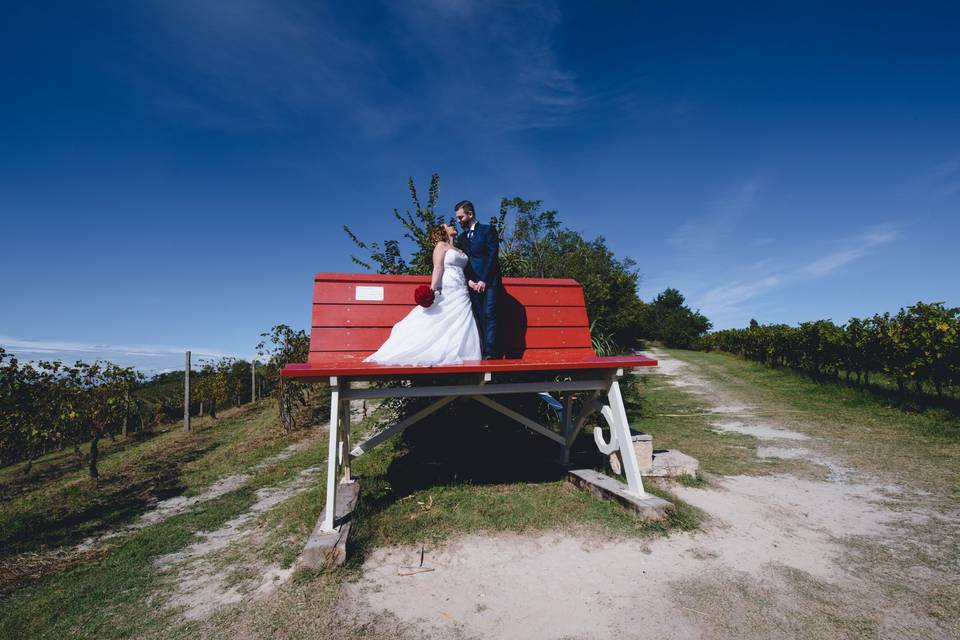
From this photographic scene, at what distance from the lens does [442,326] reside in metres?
4.52

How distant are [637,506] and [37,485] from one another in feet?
34.5

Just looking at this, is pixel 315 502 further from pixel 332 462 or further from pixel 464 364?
pixel 464 364

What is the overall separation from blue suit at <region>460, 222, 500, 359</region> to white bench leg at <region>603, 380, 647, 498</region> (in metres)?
1.48

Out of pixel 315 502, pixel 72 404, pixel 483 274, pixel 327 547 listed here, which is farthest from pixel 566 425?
pixel 72 404

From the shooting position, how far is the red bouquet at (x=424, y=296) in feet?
14.6

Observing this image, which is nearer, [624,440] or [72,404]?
[624,440]

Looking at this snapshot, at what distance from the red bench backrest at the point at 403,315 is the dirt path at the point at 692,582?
217 centimetres

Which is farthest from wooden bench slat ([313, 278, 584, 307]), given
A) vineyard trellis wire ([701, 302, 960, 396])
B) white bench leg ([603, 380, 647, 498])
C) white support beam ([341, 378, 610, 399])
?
vineyard trellis wire ([701, 302, 960, 396])

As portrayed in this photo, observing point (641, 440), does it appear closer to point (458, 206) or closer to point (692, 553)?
point (692, 553)

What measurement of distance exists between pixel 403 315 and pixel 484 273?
1.14 metres

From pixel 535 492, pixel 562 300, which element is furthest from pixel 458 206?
pixel 535 492

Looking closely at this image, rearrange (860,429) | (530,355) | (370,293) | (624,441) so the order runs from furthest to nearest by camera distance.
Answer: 1. (860,429)
2. (530,355)
3. (370,293)
4. (624,441)

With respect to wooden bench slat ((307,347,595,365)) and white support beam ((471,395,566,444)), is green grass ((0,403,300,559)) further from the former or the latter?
white support beam ((471,395,566,444))

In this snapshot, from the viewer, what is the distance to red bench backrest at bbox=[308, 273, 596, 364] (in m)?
4.80
